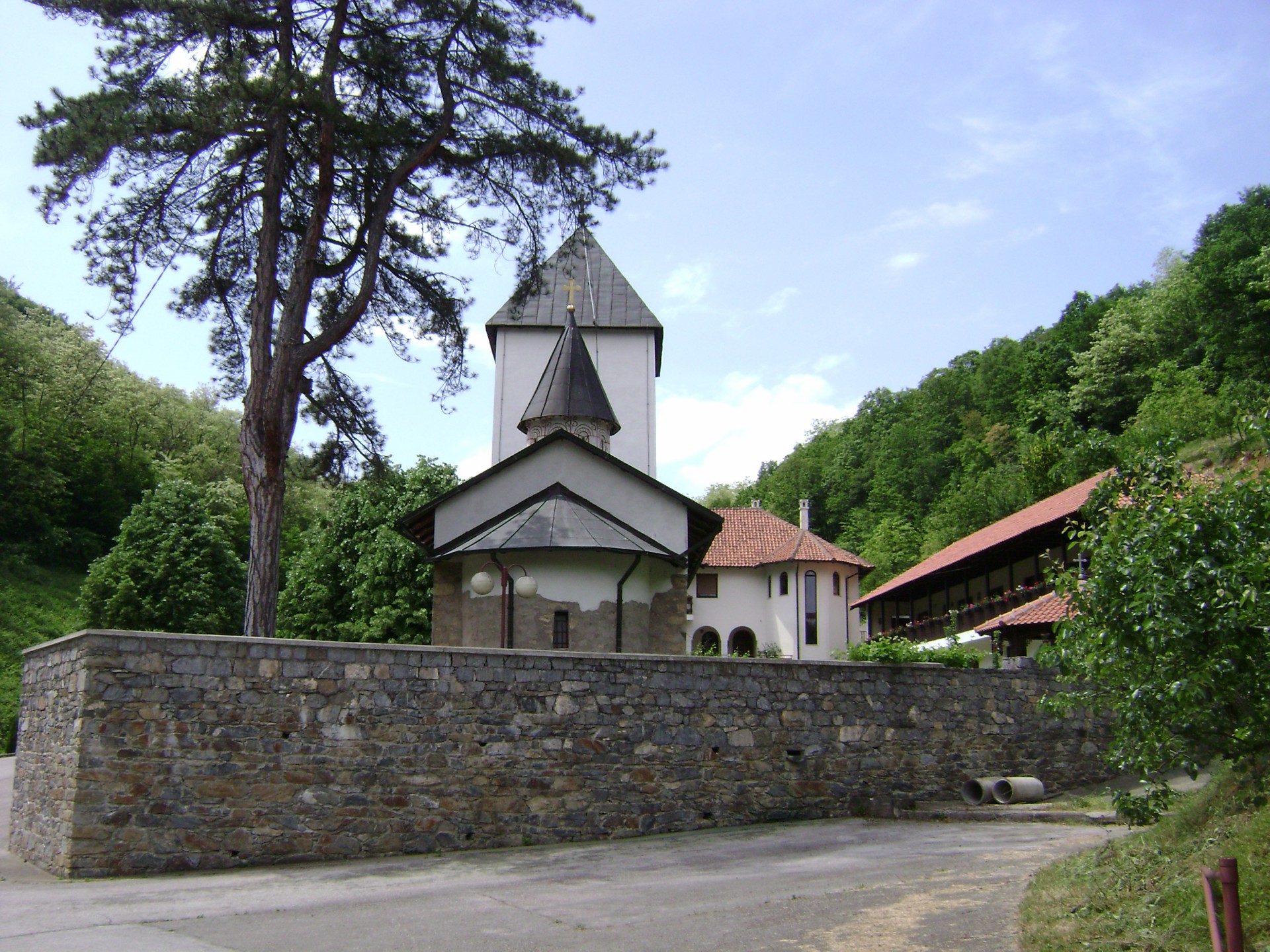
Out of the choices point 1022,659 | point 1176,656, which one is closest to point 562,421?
point 1022,659

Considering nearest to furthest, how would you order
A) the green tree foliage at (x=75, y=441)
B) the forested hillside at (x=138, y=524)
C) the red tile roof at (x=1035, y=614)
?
1. the red tile roof at (x=1035, y=614)
2. the forested hillside at (x=138, y=524)
3. the green tree foliage at (x=75, y=441)

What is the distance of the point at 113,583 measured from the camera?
108ft

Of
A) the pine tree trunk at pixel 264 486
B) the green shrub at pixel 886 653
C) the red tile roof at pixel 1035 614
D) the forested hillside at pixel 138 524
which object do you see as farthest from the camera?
the forested hillside at pixel 138 524

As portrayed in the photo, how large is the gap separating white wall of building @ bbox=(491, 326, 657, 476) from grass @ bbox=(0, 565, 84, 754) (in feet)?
48.5

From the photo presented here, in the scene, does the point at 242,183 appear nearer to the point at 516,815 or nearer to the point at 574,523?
the point at 574,523

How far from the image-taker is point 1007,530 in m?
27.4

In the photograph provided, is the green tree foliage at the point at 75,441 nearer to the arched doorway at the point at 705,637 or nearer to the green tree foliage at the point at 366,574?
the green tree foliage at the point at 366,574

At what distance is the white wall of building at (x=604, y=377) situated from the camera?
107 ft

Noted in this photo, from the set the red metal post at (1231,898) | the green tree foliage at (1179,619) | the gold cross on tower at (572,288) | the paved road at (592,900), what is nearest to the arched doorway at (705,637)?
the gold cross on tower at (572,288)

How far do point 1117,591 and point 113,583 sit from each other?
33.1 meters

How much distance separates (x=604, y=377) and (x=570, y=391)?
336 inches

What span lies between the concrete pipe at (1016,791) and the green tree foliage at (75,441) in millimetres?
34351

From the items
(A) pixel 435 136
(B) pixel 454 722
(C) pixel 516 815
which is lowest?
(C) pixel 516 815

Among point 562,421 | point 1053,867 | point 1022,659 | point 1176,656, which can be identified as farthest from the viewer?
point 562,421
